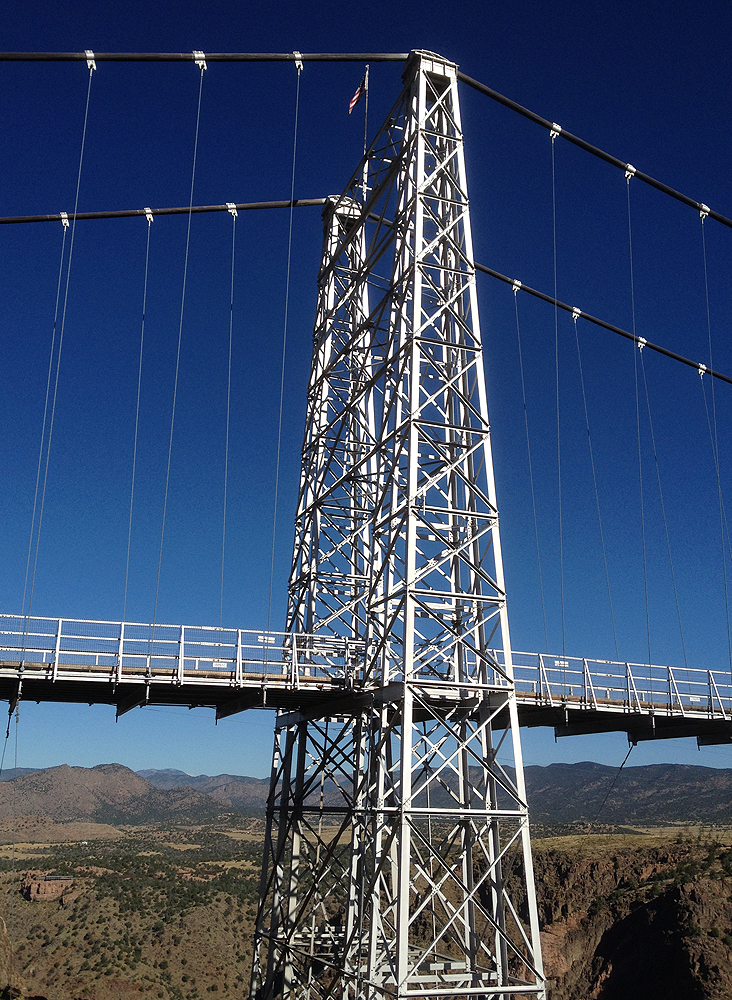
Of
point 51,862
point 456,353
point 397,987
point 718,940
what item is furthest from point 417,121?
point 51,862

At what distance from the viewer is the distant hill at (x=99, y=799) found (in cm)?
13738

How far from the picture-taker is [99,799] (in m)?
163

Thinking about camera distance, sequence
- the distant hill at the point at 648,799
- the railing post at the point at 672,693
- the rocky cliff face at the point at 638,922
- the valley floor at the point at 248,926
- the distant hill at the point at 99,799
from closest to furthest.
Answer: the railing post at the point at 672,693
the rocky cliff face at the point at 638,922
the valley floor at the point at 248,926
the distant hill at the point at 648,799
the distant hill at the point at 99,799

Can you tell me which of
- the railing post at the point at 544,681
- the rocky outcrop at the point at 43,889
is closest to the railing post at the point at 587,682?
the railing post at the point at 544,681

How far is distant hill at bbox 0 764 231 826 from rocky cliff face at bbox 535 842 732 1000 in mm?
92358

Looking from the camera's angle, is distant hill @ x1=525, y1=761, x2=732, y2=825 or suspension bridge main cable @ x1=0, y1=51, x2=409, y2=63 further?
distant hill @ x1=525, y1=761, x2=732, y2=825

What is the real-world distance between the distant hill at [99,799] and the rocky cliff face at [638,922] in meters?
92.4

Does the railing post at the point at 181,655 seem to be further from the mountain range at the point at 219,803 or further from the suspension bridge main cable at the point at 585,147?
the mountain range at the point at 219,803

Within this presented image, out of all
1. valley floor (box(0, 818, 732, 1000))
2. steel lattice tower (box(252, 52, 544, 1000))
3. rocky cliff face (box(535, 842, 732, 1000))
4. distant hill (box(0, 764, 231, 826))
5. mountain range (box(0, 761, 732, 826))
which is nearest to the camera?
steel lattice tower (box(252, 52, 544, 1000))

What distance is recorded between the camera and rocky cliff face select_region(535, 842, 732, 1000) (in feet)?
102

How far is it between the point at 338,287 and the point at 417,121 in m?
6.94

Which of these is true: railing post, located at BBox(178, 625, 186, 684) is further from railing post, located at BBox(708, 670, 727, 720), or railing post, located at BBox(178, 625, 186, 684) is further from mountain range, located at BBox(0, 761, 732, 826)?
mountain range, located at BBox(0, 761, 732, 826)

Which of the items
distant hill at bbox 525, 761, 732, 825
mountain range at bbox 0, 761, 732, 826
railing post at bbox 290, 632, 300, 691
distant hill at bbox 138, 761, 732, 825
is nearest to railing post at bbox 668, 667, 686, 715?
railing post at bbox 290, 632, 300, 691

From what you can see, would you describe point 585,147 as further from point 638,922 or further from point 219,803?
point 219,803
